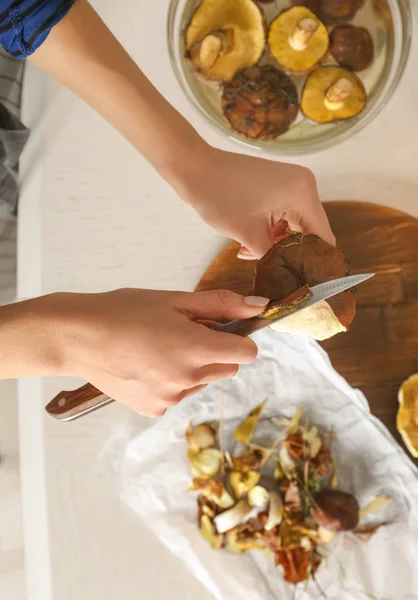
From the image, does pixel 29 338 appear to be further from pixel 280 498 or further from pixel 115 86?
pixel 280 498

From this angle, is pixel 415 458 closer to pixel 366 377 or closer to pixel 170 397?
pixel 366 377

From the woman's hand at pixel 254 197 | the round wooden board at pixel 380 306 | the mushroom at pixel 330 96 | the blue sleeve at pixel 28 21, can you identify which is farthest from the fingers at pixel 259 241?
the blue sleeve at pixel 28 21

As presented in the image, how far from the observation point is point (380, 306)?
0.78 metres

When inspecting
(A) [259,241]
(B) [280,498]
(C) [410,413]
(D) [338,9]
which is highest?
(D) [338,9]

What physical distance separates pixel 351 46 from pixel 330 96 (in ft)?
0.26

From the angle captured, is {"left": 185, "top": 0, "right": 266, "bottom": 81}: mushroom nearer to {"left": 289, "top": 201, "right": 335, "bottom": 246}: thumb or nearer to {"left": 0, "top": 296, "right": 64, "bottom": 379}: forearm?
{"left": 289, "top": 201, "right": 335, "bottom": 246}: thumb

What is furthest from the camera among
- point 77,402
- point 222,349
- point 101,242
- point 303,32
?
point 101,242

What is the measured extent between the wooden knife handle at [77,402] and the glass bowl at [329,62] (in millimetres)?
422

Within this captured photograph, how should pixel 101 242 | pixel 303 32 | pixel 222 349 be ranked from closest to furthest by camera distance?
1. pixel 222 349
2. pixel 303 32
3. pixel 101 242

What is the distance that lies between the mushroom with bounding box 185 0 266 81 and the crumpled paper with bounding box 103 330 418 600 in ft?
1.30

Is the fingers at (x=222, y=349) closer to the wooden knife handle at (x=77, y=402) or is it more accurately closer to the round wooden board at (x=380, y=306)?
the wooden knife handle at (x=77, y=402)

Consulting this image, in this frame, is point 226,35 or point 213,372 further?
point 226,35

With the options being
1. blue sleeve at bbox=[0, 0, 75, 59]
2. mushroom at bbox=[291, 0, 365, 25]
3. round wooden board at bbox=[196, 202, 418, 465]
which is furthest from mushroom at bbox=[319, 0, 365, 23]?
blue sleeve at bbox=[0, 0, 75, 59]

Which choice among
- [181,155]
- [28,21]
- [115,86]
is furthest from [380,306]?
[28,21]
